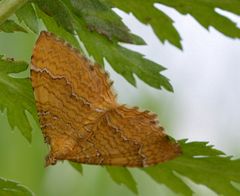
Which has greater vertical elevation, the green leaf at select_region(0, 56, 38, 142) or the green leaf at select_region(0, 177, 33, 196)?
the green leaf at select_region(0, 56, 38, 142)

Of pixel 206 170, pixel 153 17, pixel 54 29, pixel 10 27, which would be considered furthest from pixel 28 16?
pixel 206 170

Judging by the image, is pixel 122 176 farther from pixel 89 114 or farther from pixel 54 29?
pixel 54 29

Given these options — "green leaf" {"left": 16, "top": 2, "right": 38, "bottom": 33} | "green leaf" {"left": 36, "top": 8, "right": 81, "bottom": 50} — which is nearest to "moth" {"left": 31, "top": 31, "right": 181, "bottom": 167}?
"green leaf" {"left": 16, "top": 2, "right": 38, "bottom": 33}

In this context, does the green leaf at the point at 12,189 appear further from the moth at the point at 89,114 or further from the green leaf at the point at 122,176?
the green leaf at the point at 122,176

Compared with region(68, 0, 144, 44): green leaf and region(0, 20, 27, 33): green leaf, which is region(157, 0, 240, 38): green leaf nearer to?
region(68, 0, 144, 44): green leaf

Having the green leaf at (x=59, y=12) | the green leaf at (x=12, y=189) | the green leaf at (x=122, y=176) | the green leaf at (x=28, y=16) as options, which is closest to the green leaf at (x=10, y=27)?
the green leaf at (x=28, y=16)

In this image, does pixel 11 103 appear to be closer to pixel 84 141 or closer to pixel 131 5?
pixel 84 141
